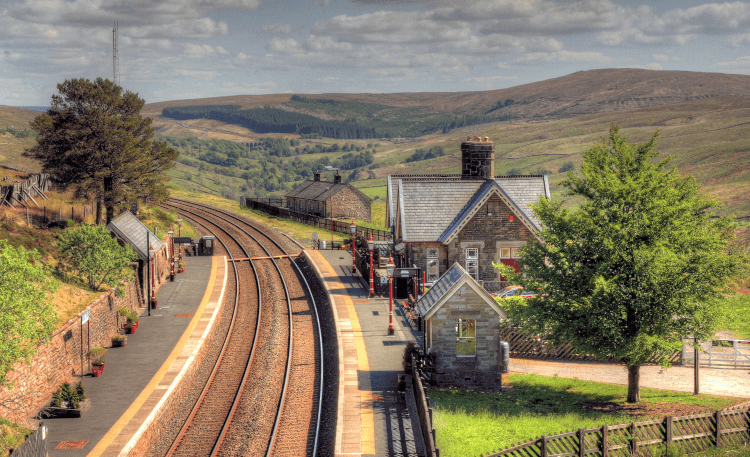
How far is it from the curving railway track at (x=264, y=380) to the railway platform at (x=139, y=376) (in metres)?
1.47

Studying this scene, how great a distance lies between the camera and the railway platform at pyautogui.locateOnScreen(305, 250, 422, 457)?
20.6 metres

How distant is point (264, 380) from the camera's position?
2842 centimetres

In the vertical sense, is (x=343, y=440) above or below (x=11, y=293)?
below

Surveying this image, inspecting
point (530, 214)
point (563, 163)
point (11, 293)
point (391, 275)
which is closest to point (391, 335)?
point (391, 275)

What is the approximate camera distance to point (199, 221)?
72000 millimetres

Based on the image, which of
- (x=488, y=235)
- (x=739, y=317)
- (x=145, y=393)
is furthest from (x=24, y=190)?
(x=739, y=317)

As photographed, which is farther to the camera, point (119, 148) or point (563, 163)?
point (563, 163)

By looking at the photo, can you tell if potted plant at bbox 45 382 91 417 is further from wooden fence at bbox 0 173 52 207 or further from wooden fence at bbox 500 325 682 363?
wooden fence at bbox 0 173 52 207

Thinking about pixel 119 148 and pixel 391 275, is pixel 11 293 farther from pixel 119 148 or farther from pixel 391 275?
pixel 119 148

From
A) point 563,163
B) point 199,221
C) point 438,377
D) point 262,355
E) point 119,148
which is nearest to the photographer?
point 438,377

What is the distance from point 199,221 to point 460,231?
3866 centimetres

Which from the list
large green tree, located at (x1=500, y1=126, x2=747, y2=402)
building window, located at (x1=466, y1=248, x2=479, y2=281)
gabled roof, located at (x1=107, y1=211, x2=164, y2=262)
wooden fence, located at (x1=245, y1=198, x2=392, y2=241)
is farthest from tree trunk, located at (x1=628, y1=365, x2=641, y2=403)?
wooden fence, located at (x1=245, y1=198, x2=392, y2=241)

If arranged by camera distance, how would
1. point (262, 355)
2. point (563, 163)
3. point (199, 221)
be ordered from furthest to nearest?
point (563, 163) → point (199, 221) → point (262, 355)

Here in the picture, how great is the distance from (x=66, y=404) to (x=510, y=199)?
28.5 metres
